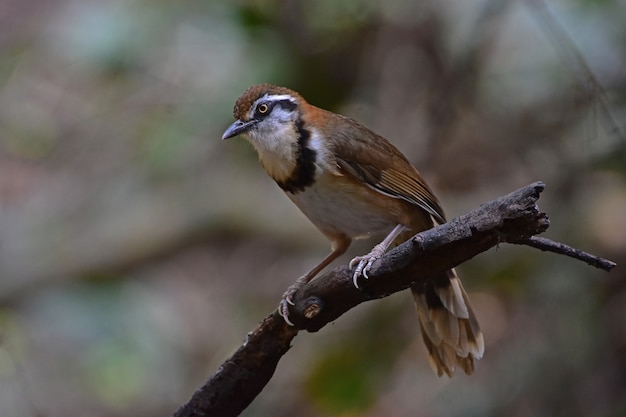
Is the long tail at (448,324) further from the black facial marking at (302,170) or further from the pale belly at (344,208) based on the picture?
the black facial marking at (302,170)

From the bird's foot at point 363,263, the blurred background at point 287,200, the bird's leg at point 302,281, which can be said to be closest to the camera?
the bird's foot at point 363,263

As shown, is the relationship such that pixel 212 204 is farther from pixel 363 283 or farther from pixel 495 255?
pixel 363 283

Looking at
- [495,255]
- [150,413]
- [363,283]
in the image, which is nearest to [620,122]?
[495,255]

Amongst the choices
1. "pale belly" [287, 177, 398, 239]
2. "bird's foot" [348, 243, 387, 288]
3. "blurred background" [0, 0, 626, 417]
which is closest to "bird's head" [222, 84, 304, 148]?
"pale belly" [287, 177, 398, 239]

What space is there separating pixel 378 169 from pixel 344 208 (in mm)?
200

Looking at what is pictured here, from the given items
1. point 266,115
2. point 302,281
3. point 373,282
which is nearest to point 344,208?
point 302,281

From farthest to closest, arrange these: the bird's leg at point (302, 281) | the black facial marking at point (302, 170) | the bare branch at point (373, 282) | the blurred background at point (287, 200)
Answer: the blurred background at point (287, 200) < the black facial marking at point (302, 170) < the bird's leg at point (302, 281) < the bare branch at point (373, 282)

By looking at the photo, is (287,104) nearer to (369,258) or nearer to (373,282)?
(369,258)

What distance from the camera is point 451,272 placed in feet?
11.3

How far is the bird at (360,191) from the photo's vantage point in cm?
341

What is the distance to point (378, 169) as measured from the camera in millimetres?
3477

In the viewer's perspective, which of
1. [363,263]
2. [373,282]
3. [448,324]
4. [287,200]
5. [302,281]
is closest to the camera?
[373,282]

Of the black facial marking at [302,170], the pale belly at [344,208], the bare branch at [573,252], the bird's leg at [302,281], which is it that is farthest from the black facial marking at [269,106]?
the bare branch at [573,252]

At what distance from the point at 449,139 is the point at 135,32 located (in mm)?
2155
